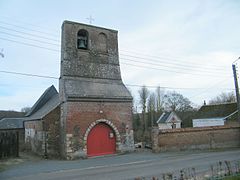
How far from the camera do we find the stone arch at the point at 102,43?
20781mm

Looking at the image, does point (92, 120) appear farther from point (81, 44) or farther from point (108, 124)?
point (81, 44)

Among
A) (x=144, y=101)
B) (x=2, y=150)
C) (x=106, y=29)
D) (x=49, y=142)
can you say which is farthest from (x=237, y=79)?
(x=144, y=101)

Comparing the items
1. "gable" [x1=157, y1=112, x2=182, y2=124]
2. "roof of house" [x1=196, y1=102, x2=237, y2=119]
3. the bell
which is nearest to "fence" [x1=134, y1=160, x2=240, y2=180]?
the bell

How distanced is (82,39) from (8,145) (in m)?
9.76

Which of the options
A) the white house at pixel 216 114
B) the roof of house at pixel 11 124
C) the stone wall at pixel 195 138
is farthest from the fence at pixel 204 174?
the roof of house at pixel 11 124

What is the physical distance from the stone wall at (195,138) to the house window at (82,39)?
850cm

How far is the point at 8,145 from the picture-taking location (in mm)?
18875

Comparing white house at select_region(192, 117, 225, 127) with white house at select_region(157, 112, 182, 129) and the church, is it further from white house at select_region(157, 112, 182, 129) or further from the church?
the church

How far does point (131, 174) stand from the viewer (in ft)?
35.1

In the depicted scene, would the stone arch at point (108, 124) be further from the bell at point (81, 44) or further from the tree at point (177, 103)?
the tree at point (177, 103)

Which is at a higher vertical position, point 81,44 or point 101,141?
point 81,44

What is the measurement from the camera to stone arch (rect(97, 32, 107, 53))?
818 inches

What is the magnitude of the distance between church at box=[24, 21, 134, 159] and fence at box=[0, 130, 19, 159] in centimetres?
189

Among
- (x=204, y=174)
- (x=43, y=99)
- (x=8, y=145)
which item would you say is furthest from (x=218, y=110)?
(x=204, y=174)
